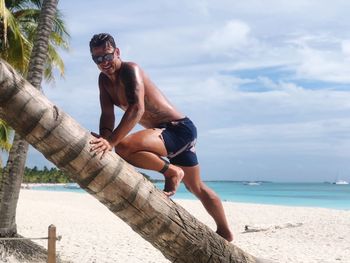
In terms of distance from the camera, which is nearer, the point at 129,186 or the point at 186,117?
the point at 129,186

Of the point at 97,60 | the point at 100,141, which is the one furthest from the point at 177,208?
the point at 97,60

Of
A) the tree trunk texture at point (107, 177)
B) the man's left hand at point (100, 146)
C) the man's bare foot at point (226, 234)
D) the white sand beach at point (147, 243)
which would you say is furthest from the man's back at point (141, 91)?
the white sand beach at point (147, 243)

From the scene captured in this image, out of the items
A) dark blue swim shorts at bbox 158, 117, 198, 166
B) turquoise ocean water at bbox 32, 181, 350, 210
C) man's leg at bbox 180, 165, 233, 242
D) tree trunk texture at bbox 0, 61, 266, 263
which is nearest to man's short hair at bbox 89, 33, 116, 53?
tree trunk texture at bbox 0, 61, 266, 263

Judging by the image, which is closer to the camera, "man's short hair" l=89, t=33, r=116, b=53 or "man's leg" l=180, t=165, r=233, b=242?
"man's short hair" l=89, t=33, r=116, b=53

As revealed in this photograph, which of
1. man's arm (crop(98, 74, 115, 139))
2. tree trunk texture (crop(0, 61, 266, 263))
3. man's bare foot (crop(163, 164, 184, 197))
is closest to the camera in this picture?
tree trunk texture (crop(0, 61, 266, 263))

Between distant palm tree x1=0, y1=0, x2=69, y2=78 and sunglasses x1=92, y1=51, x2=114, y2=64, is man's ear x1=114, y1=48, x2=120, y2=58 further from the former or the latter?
distant palm tree x1=0, y1=0, x2=69, y2=78

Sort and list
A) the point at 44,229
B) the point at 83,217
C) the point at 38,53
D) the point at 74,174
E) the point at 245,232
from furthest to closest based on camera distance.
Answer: the point at 83,217 < the point at 245,232 < the point at 44,229 < the point at 38,53 < the point at 74,174

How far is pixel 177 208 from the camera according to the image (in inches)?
151

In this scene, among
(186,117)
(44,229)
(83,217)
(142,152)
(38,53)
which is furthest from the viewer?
(83,217)

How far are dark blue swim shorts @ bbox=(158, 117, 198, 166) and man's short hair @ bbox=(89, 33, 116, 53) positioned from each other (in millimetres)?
732

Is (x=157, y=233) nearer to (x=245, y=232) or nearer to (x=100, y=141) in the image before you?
(x=100, y=141)

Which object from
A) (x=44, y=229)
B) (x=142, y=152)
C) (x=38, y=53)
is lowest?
(x=44, y=229)

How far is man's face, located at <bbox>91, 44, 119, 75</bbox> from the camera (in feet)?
12.0

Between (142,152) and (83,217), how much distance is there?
901 inches
